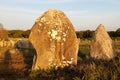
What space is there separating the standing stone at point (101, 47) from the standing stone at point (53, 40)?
716cm

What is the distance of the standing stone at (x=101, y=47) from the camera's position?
78.7 feet

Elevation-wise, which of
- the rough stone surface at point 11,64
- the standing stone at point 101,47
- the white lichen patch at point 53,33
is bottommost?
the rough stone surface at point 11,64

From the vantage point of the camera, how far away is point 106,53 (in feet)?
78.9

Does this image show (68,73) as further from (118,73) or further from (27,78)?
(118,73)

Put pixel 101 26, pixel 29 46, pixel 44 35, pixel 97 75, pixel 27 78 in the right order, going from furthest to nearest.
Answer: pixel 29 46 < pixel 101 26 < pixel 44 35 < pixel 27 78 < pixel 97 75

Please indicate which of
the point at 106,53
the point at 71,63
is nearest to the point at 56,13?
A: the point at 71,63

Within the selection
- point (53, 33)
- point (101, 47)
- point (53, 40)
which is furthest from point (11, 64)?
point (101, 47)

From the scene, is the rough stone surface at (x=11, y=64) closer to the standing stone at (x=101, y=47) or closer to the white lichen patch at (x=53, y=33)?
the white lichen patch at (x=53, y=33)

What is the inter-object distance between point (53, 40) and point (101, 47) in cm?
853

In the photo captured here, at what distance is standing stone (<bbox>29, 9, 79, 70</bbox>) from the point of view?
1630cm

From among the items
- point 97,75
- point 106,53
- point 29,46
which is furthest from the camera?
point 29,46

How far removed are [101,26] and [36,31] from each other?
10714 millimetres

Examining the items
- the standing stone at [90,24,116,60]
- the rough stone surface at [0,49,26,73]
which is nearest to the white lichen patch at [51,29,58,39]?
the rough stone surface at [0,49,26,73]

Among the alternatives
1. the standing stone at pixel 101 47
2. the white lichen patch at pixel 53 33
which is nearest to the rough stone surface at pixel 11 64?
the white lichen patch at pixel 53 33
